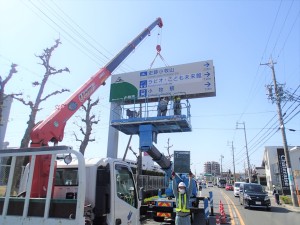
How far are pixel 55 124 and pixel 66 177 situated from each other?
5.55 feet

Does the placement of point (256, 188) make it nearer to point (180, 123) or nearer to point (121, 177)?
point (180, 123)

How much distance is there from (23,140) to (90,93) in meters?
11.8

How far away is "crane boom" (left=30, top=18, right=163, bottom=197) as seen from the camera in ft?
17.9

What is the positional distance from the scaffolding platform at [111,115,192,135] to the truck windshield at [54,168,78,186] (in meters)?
9.06

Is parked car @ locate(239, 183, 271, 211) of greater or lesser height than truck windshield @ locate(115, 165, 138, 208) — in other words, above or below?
below

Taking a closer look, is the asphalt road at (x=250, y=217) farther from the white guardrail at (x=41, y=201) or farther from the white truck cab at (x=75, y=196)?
the white guardrail at (x=41, y=201)

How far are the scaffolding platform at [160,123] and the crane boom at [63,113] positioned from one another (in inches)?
168

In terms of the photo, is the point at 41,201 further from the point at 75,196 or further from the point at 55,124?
the point at 55,124

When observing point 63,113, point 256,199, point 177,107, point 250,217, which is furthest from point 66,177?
point 256,199

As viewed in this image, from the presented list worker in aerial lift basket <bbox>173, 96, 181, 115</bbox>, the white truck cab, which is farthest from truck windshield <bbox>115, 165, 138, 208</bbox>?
worker in aerial lift basket <bbox>173, 96, 181, 115</bbox>

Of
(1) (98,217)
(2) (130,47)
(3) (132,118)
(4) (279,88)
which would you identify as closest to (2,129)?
(3) (132,118)

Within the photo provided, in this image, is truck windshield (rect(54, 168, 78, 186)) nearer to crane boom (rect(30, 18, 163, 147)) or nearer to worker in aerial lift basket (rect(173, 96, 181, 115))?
crane boom (rect(30, 18, 163, 147))

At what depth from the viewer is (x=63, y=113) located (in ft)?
24.4

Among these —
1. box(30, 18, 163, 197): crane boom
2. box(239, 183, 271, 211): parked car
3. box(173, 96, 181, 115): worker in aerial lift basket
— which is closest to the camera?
box(30, 18, 163, 197): crane boom
